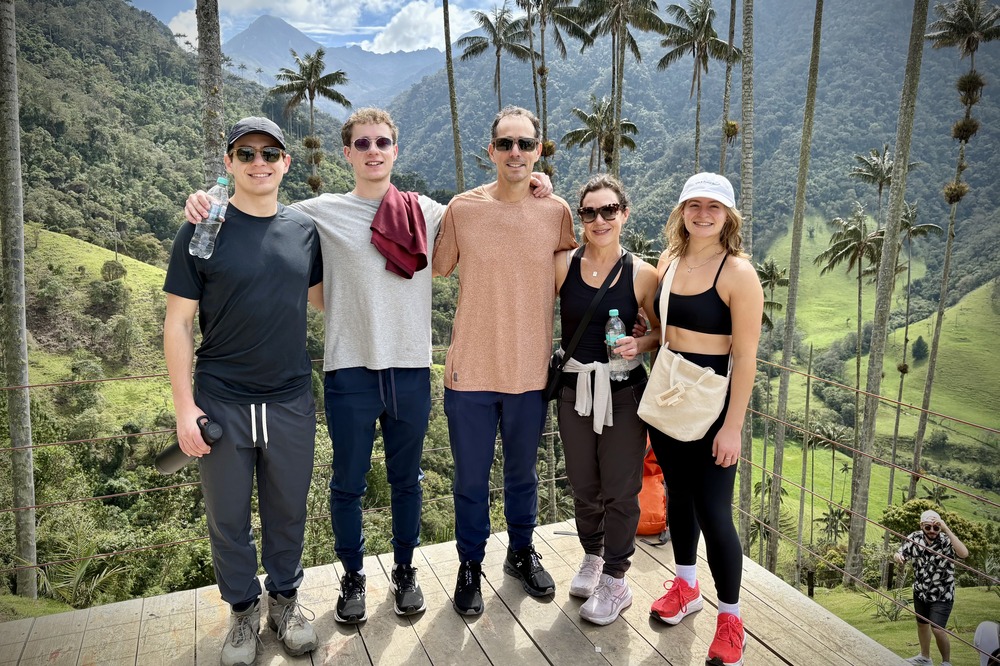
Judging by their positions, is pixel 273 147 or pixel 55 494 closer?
pixel 273 147

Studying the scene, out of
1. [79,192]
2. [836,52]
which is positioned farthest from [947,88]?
[79,192]

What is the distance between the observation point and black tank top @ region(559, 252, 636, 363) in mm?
2717

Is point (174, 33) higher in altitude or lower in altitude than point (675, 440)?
higher

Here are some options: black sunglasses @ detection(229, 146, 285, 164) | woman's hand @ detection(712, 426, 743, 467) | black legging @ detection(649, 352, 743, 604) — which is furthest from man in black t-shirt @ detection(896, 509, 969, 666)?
black sunglasses @ detection(229, 146, 285, 164)

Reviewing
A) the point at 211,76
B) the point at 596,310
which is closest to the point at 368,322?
the point at 596,310

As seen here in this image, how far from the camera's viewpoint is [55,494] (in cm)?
1806

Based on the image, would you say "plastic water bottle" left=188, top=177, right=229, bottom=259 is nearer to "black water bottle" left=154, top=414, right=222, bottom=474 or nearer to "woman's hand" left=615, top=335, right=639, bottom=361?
"black water bottle" left=154, top=414, right=222, bottom=474

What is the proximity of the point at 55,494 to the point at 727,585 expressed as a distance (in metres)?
20.5

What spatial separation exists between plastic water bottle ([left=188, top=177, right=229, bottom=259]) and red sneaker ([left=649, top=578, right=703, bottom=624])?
2320 millimetres

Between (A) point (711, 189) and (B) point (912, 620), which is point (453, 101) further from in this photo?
(A) point (711, 189)

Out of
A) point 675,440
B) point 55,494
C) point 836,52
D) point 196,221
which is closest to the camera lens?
point 196,221

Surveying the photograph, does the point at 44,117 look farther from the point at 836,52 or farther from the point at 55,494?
the point at 836,52

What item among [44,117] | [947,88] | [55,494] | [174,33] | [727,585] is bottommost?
[55,494]

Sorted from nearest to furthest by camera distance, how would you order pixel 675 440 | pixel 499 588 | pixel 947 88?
1. pixel 675 440
2. pixel 499 588
3. pixel 947 88
